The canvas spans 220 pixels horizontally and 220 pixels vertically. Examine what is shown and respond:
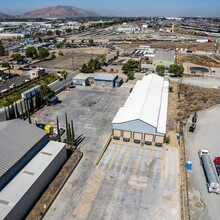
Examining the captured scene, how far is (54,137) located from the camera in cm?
3650

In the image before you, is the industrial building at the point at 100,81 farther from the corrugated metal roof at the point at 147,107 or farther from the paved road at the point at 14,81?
the paved road at the point at 14,81

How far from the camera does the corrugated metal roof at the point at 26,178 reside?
68.3 feet

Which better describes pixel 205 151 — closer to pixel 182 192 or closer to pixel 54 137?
pixel 182 192

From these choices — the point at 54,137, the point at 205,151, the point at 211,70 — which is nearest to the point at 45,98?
the point at 54,137

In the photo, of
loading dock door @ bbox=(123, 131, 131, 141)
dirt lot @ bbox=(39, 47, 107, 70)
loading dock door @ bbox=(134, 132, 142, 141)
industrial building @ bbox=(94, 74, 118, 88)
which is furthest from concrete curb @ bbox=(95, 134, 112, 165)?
dirt lot @ bbox=(39, 47, 107, 70)

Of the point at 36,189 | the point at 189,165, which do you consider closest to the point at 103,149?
the point at 36,189

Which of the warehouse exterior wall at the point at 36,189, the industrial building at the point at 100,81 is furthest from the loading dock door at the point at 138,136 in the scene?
the industrial building at the point at 100,81

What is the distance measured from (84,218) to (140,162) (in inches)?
476

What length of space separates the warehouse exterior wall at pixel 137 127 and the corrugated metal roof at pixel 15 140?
42.7 feet

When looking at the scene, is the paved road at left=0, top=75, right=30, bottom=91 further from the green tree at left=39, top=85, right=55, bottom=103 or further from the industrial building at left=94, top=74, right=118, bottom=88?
the industrial building at left=94, top=74, right=118, bottom=88

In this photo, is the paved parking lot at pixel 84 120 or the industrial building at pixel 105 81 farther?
the industrial building at pixel 105 81

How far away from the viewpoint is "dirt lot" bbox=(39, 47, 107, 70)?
8662 centimetres

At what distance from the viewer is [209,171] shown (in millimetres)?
28031

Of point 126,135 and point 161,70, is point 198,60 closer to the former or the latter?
point 161,70
